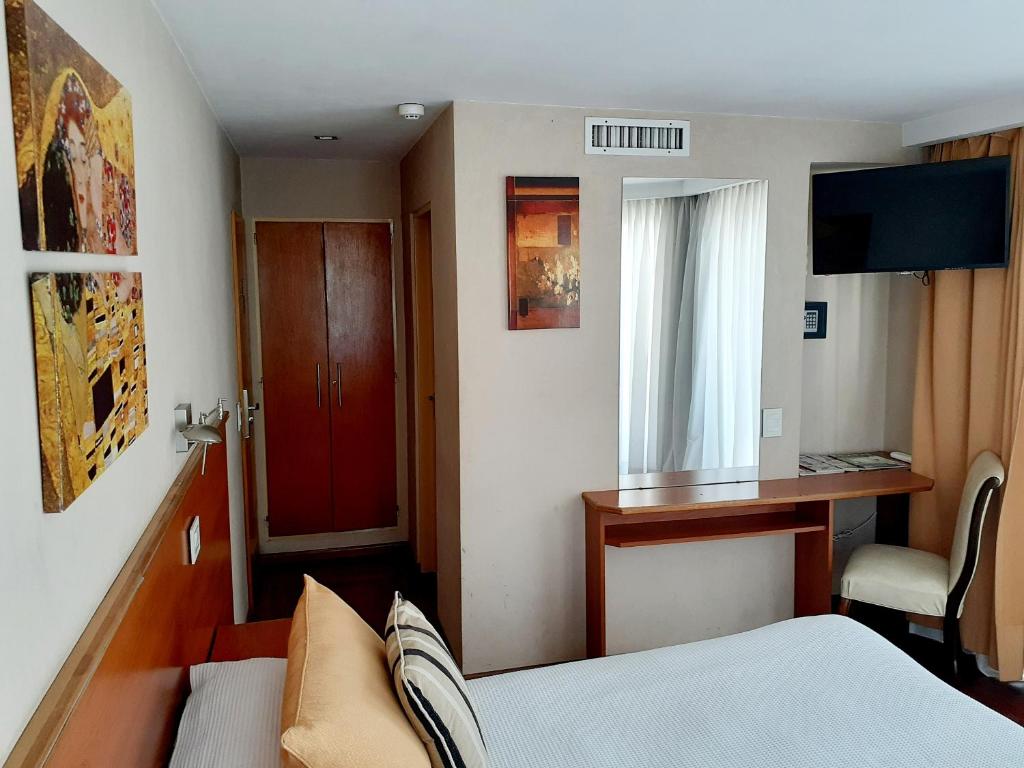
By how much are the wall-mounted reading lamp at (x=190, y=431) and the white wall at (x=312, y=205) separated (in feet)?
8.02

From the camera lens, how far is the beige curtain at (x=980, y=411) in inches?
131

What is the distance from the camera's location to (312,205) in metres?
4.75

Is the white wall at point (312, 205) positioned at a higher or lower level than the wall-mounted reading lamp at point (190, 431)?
higher

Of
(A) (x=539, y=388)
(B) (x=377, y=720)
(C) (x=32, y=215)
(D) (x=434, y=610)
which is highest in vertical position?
(C) (x=32, y=215)

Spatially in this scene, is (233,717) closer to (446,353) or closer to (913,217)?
(446,353)

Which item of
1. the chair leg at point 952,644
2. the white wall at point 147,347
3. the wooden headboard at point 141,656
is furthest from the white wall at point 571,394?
the wooden headboard at point 141,656

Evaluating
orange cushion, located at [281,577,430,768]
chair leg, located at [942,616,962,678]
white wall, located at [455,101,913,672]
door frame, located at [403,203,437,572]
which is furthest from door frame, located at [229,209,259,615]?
chair leg, located at [942,616,962,678]

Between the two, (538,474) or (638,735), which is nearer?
(638,735)

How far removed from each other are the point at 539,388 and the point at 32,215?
253 cm

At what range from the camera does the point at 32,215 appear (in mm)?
1020

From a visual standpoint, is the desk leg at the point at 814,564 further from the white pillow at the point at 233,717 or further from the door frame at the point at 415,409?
the white pillow at the point at 233,717

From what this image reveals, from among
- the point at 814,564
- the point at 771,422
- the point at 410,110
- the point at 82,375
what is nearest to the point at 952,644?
the point at 814,564

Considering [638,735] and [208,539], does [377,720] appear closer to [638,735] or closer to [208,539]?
[638,735]

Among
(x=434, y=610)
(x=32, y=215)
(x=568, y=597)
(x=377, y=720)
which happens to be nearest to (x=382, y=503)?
(x=434, y=610)
